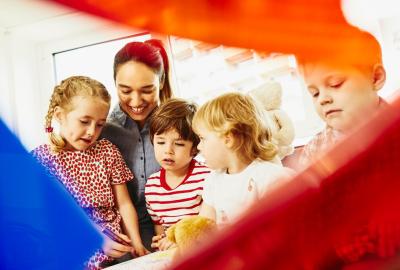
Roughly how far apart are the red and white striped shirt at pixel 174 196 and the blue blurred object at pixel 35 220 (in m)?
0.09

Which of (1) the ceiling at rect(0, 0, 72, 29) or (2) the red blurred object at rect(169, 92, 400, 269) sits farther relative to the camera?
(1) the ceiling at rect(0, 0, 72, 29)

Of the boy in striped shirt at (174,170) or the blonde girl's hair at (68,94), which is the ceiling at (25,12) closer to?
the blonde girl's hair at (68,94)

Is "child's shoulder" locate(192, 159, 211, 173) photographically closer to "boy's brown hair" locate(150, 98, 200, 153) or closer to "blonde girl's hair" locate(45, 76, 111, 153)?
"boy's brown hair" locate(150, 98, 200, 153)

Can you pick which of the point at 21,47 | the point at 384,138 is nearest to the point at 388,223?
the point at 384,138

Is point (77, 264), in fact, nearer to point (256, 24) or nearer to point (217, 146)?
point (217, 146)

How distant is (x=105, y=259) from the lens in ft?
2.04

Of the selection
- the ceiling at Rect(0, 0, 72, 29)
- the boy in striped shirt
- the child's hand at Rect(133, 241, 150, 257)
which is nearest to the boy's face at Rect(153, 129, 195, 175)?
the boy in striped shirt

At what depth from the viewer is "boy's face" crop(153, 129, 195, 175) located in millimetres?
593

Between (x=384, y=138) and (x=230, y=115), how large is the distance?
0.18 m

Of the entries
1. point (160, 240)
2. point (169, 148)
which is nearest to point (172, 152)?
point (169, 148)

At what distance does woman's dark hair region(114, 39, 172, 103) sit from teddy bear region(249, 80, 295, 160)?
0.11 m

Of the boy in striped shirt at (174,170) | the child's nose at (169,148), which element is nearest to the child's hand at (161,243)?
the boy in striped shirt at (174,170)

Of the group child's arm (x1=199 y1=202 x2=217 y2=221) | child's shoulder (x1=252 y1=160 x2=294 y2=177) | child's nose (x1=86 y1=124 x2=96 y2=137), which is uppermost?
child's nose (x1=86 y1=124 x2=96 y2=137)

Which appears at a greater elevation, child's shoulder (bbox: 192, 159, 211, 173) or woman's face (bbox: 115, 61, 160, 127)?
woman's face (bbox: 115, 61, 160, 127)
